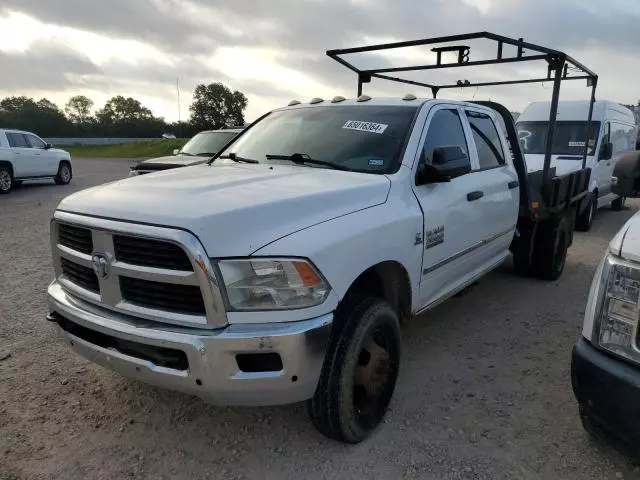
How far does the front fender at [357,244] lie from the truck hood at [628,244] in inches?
42.4

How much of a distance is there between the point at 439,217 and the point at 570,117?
7.81 meters

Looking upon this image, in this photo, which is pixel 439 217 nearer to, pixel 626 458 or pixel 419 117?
pixel 419 117

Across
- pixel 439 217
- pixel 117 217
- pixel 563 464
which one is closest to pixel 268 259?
pixel 117 217

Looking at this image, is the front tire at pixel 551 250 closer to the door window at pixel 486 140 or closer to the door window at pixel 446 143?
the door window at pixel 486 140

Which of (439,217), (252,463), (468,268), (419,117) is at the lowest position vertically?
(252,463)

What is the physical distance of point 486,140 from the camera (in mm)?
4500

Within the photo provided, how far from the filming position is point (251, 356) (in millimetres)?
2271

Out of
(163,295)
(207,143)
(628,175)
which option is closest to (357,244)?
(163,295)

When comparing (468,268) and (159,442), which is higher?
(468,268)

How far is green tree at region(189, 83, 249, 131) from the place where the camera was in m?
74.1

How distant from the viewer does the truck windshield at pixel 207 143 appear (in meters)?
10.2

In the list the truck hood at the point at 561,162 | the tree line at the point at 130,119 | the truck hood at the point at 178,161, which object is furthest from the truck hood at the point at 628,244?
the tree line at the point at 130,119

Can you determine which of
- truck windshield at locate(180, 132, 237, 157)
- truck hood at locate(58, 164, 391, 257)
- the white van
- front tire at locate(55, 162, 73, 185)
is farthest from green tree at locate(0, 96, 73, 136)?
truck hood at locate(58, 164, 391, 257)

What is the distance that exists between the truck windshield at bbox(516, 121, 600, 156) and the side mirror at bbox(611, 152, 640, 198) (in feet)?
21.9
